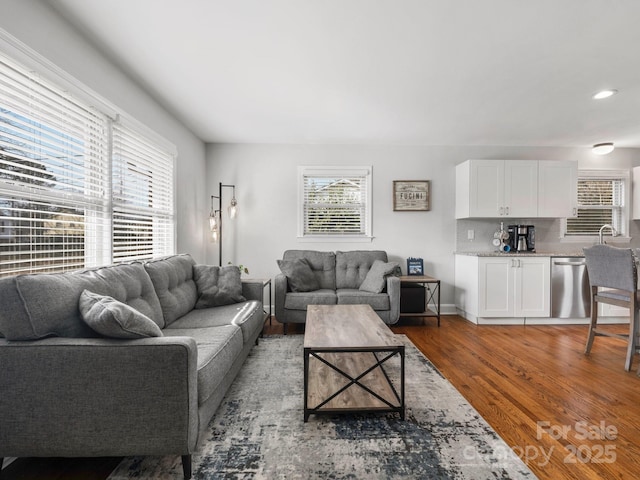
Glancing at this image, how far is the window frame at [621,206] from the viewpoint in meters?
4.64

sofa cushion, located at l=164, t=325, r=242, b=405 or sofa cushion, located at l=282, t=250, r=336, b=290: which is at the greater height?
sofa cushion, located at l=282, t=250, r=336, b=290

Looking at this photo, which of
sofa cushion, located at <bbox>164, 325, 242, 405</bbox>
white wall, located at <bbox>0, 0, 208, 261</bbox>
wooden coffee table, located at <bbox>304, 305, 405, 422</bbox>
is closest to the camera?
sofa cushion, located at <bbox>164, 325, 242, 405</bbox>

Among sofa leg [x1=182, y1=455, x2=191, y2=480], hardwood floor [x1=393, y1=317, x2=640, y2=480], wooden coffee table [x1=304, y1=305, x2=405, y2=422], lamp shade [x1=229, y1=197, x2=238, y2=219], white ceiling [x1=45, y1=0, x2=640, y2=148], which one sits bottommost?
hardwood floor [x1=393, y1=317, x2=640, y2=480]

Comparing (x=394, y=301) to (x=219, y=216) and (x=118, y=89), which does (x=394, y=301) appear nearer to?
(x=219, y=216)

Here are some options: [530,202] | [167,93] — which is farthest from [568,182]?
[167,93]

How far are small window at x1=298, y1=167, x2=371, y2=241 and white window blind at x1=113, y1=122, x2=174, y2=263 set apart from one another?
1.77m

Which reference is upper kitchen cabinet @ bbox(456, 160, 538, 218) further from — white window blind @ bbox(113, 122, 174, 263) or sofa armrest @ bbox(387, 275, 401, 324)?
white window blind @ bbox(113, 122, 174, 263)

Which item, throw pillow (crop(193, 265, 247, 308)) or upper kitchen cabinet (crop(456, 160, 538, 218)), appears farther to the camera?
upper kitchen cabinet (crop(456, 160, 538, 218))

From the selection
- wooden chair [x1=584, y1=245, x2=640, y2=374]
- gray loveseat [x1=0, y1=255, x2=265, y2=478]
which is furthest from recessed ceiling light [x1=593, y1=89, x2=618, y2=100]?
gray loveseat [x1=0, y1=255, x2=265, y2=478]

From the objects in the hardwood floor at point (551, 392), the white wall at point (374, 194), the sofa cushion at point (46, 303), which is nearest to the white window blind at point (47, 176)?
the sofa cushion at point (46, 303)

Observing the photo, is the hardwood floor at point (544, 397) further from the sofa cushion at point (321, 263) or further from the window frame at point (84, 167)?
the window frame at point (84, 167)

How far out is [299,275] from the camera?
3889 millimetres

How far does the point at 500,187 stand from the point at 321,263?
256 cm

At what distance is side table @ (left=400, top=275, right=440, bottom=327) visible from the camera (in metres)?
3.95
